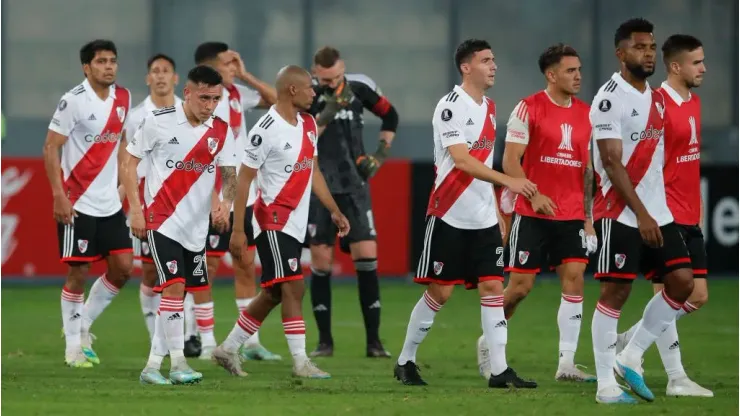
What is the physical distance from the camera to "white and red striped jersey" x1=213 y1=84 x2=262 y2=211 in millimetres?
11758

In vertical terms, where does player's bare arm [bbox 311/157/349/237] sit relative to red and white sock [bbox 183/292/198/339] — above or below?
above

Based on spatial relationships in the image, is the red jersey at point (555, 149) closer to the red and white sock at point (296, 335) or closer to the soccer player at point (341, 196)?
the red and white sock at point (296, 335)

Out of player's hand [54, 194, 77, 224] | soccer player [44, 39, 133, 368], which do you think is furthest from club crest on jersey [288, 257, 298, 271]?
player's hand [54, 194, 77, 224]

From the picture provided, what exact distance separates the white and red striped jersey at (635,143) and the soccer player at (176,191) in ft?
8.05

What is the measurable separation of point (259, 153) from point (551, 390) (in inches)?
91.3

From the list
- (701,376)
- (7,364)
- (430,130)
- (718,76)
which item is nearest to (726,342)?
(701,376)

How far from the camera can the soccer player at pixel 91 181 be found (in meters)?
11.0

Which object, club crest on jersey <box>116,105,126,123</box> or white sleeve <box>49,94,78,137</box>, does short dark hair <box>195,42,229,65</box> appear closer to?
club crest on jersey <box>116,105,126,123</box>

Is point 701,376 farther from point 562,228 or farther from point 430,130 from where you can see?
point 430,130

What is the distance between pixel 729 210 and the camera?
18734mm

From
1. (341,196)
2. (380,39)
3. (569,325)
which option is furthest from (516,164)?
(380,39)

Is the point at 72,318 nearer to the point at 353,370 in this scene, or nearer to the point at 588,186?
the point at 353,370

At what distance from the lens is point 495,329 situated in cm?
921

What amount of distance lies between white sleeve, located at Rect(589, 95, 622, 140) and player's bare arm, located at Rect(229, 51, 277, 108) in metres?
3.58
